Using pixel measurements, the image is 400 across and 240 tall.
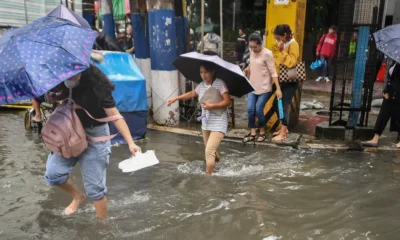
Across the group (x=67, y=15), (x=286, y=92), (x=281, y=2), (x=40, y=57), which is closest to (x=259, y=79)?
(x=286, y=92)

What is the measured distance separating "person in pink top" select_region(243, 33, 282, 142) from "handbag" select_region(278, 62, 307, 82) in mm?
195

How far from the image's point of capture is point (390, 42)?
515cm

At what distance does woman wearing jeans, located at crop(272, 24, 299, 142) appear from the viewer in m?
5.95

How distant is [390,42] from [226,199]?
3.11 m

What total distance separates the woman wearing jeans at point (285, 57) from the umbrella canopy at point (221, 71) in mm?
1548

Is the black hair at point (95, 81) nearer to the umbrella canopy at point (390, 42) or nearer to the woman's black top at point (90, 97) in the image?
the woman's black top at point (90, 97)

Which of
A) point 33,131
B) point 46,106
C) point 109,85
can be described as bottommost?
point 33,131

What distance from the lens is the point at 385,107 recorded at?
5.96 m

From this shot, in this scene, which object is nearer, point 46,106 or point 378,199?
point 378,199

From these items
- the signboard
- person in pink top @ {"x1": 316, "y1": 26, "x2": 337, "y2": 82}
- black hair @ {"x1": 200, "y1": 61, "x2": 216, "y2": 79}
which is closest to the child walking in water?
black hair @ {"x1": 200, "y1": 61, "x2": 216, "y2": 79}

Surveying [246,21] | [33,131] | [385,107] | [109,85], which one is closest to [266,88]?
[385,107]

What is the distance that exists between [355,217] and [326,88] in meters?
8.28

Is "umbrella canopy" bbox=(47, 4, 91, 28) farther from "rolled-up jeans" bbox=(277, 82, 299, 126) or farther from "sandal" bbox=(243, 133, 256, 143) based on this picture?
"rolled-up jeans" bbox=(277, 82, 299, 126)

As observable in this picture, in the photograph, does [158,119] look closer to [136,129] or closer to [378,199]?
[136,129]
